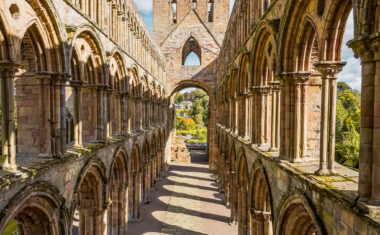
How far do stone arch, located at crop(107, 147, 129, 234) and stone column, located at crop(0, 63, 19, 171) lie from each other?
778 cm

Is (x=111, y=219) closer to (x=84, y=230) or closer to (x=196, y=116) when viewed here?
(x=84, y=230)

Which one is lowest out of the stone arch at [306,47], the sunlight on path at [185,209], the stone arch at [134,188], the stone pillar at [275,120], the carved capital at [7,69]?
the sunlight on path at [185,209]

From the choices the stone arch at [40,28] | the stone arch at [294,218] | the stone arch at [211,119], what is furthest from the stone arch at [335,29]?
the stone arch at [211,119]

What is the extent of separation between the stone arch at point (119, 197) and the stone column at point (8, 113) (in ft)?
25.5

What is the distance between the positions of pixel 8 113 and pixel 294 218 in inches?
285

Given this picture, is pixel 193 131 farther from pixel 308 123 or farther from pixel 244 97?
pixel 308 123

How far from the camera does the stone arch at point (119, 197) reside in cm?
1411

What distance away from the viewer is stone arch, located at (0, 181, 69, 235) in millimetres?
6340

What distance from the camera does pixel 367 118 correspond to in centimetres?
401

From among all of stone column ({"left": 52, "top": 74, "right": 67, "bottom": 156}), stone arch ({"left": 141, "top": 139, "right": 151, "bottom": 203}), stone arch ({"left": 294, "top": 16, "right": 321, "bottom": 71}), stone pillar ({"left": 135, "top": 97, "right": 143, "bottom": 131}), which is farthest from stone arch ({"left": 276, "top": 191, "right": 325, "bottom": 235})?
stone arch ({"left": 141, "top": 139, "right": 151, "bottom": 203})

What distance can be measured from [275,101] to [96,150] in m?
6.91

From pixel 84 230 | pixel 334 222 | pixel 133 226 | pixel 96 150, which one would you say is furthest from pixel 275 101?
pixel 133 226

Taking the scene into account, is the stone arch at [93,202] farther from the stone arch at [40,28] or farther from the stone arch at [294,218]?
the stone arch at [294,218]

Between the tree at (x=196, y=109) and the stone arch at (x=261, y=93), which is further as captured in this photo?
the tree at (x=196, y=109)
